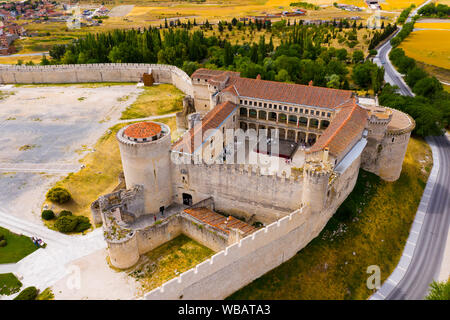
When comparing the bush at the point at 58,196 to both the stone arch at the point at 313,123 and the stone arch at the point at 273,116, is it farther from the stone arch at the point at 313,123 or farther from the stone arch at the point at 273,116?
the stone arch at the point at 313,123

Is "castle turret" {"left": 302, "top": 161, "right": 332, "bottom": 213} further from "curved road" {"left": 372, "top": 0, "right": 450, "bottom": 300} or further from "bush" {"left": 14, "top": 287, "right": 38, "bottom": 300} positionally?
"bush" {"left": 14, "top": 287, "right": 38, "bottom": 300}

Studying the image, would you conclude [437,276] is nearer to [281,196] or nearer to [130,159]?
[281,196]

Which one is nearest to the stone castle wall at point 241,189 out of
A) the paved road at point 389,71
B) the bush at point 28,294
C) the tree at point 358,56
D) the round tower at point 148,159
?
the round tower at point 148,159

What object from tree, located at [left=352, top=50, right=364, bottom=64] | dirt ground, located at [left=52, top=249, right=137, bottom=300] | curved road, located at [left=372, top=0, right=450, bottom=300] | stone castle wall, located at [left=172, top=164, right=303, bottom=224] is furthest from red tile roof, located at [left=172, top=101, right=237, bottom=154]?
tree, located at [left=352, top=50, right=364, bottom=64]

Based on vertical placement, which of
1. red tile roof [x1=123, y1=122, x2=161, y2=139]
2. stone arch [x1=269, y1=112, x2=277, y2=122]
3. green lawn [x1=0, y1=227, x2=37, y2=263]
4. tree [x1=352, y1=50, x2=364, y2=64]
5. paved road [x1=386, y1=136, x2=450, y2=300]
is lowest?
paved road [x1=386, y1=136, x2=450, y2=300]

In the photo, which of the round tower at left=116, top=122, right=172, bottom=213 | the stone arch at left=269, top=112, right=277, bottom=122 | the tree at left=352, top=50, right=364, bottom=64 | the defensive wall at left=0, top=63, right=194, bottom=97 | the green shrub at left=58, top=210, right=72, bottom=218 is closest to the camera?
the round tower at left=116, top=122, right=172, bottom=213

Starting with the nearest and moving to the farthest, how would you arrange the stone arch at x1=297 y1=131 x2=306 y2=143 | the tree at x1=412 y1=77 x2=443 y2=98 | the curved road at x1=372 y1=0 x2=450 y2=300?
1. the curved road at x1=372 y1=0 x2=450 y2=300
2. the stone arch at x1=297 y1=131 x2=306 y2=143
3. the tree at x1=412 y1=77 x2=443 y2=98

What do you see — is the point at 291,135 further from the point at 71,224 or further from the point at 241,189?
the point at 71,224

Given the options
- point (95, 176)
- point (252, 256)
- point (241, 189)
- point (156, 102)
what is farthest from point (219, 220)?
point (156, 102)
